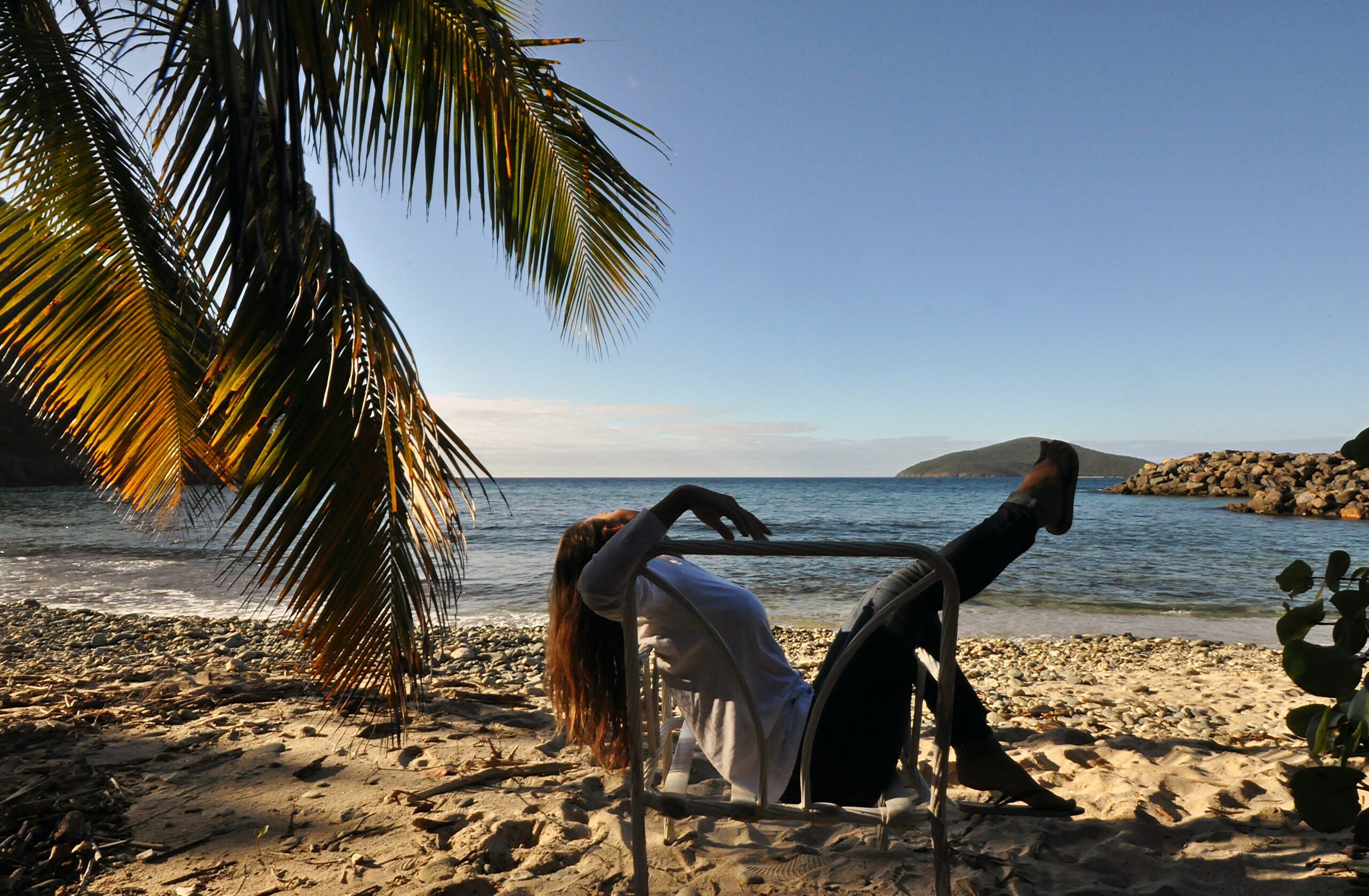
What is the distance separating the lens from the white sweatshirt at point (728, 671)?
185cm

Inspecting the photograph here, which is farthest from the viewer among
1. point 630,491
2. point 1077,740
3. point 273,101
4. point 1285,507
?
point 630,491

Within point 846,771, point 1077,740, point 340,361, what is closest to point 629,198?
point 340,361

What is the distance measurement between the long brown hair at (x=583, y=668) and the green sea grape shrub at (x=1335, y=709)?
1.56m

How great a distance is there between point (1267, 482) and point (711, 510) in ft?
122

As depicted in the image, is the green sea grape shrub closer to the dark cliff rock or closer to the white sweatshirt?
the white sweatshirt

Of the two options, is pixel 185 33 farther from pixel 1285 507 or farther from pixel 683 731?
pixel 1285 507

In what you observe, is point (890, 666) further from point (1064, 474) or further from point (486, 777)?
point (486, 777)

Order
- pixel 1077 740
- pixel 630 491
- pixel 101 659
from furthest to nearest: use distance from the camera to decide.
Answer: pixel 630 491 < pixel 101 659 < pixel 1077 740

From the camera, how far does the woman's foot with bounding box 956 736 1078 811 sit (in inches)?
77.0

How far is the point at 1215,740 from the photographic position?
3.25 meters

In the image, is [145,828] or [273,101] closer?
[273,101]

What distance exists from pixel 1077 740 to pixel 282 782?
3.21 metres

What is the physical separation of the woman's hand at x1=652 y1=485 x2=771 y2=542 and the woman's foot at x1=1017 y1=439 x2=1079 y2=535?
32.3 inches

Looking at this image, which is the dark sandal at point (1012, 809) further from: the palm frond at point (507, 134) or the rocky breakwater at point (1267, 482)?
the rocky breakwater at point (1267, 482)
